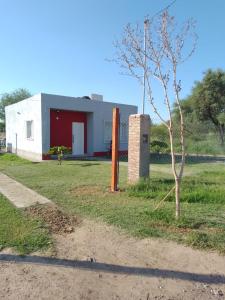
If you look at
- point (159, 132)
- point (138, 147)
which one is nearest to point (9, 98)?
point (159, 132)

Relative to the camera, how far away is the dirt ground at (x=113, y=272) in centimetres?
326

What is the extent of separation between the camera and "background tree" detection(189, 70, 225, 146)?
28000mm

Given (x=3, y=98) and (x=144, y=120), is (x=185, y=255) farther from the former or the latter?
(x=3, y=98)

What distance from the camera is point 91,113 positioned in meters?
19.7

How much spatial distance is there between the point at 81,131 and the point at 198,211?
47.8 ft

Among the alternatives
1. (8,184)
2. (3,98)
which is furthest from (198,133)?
(3,98)

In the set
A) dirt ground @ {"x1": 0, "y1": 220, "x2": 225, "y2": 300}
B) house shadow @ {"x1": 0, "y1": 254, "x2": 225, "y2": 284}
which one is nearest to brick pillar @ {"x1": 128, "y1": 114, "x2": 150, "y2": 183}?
dirt ground @ {"x1": 0, "y1": 220, "x2": 225, "y2": 300}

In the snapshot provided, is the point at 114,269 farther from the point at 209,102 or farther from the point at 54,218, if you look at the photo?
the point at 209,102

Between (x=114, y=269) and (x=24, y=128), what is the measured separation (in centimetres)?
1737

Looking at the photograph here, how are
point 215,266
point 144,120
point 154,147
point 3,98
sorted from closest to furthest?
point 215,266, point 144,120, point 154,147, point 3,98

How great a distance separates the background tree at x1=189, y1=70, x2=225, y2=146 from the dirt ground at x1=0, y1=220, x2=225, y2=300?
24.8m

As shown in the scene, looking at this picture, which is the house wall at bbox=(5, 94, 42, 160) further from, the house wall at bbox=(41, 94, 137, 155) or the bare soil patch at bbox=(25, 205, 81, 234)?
the bare soil patch at bbox=(25, 205, 81, 234)

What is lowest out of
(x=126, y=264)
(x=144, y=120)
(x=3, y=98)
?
(x=126, y=264)

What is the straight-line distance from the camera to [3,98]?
48.0 m
